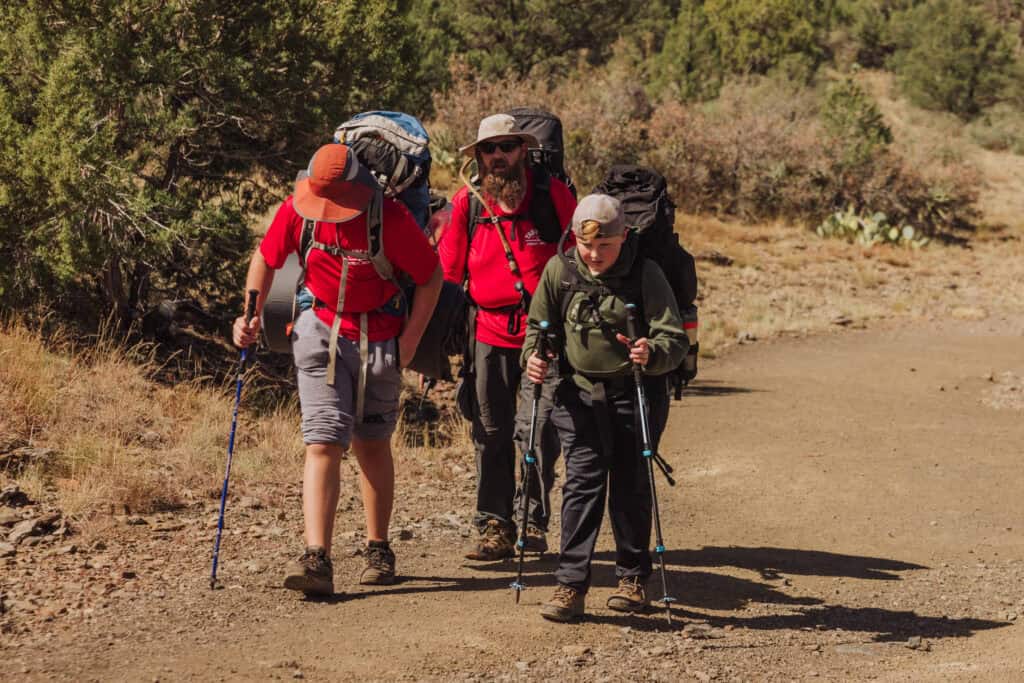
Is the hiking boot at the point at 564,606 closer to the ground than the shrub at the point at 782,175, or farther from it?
closer to the ground

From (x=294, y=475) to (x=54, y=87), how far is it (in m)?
3.91

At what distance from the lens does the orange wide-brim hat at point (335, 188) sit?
503cm

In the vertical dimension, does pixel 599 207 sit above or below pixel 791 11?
below

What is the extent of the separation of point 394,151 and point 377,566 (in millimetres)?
1787

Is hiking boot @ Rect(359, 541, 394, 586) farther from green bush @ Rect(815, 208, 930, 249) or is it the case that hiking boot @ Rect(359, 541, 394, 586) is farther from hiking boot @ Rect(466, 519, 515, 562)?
green bush @ Rect(815, 208, 930, 249)

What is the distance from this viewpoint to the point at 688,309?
5301 mm

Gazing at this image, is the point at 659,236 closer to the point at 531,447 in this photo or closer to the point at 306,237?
the point at 531,447

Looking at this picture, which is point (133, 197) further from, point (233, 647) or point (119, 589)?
point (233, 647)

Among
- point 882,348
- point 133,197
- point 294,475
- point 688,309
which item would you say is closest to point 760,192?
point 882,348

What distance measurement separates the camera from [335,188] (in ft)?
16.6

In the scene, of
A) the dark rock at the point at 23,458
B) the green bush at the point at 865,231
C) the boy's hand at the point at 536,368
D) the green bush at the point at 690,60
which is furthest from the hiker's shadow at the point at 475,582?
the green bush at the point at 690,60

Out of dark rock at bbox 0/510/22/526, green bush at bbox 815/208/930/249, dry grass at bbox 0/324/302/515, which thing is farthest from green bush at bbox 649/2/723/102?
dark rock at bbox 0/510/22/526

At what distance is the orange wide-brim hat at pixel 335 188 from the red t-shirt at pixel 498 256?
2.71 ft

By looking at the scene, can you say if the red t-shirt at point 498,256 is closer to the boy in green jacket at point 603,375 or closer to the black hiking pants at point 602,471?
the boy in green jacket at point 603,375
